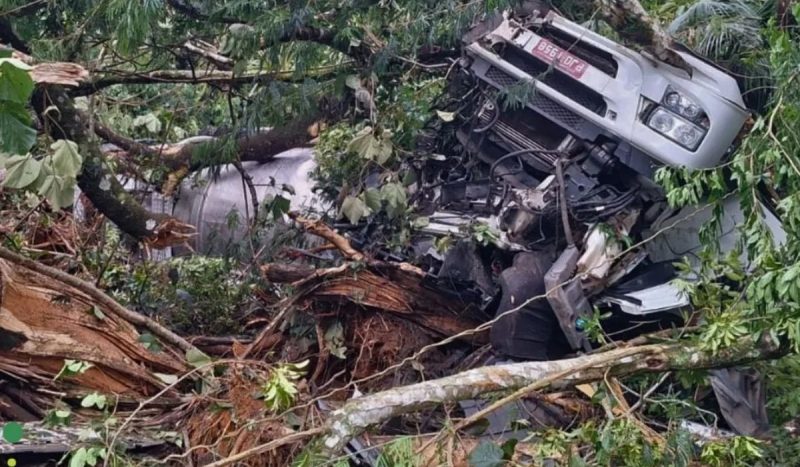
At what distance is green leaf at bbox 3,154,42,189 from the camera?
3.82 m

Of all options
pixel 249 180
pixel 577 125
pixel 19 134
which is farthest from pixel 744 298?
pixel 249 180

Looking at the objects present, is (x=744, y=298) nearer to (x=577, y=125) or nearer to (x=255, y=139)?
(x=577, y=125)

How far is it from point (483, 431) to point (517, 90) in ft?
6.13

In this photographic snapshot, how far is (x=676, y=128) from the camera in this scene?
169 inches

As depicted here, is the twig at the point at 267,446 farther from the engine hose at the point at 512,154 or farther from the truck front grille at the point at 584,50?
the truck front grille at the point at 584,50

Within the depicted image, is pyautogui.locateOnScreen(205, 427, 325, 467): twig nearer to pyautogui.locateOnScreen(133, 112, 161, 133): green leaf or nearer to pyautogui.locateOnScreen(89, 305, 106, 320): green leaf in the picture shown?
pyautogui.locateOnScreen(89, 305, 106, 320): green leaf

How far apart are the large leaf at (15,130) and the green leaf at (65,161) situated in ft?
5.57

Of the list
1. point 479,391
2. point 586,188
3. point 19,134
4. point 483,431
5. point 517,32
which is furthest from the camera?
point 517,32

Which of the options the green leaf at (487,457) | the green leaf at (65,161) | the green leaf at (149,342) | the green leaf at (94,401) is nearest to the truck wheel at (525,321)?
the green leaf at (487,457)

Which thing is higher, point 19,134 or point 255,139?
point 19,134

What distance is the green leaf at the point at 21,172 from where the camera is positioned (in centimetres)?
382

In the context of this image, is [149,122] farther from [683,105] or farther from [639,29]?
[683,105]

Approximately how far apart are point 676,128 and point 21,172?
2958 millimetres

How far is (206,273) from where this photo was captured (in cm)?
565
